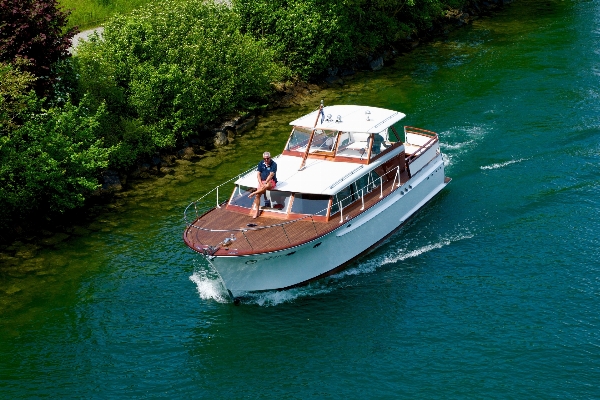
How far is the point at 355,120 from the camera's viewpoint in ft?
121

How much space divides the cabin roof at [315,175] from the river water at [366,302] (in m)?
3.60

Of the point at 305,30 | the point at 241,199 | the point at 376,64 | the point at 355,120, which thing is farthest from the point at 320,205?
the point at 376,64

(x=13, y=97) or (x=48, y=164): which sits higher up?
(x=13, y=97)

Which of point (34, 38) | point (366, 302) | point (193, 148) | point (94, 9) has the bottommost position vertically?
point (366, 302)

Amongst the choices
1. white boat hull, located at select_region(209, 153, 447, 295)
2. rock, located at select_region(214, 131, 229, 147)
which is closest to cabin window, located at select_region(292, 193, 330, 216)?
white boat hull, located at select_region(209, 153, 447, 295)

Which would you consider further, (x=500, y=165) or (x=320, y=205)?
(x=500, y=165)

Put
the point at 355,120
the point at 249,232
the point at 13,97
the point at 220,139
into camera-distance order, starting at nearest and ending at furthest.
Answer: the point at 249,232 < the point at 13,97 < the point at 355,120 < the point at 220,139

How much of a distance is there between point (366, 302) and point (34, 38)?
21.3 m

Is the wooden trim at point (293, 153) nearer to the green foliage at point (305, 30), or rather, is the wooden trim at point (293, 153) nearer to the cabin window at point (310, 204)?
the cabin window at point (310, 204)

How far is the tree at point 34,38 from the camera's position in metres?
38.2

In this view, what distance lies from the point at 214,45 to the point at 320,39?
29.3 feet

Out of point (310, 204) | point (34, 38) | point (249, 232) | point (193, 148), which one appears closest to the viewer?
point (249, 232)

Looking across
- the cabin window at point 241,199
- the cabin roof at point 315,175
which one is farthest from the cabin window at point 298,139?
the cabin window at point 241,199

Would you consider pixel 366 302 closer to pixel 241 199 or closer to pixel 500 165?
pixel 241 199
